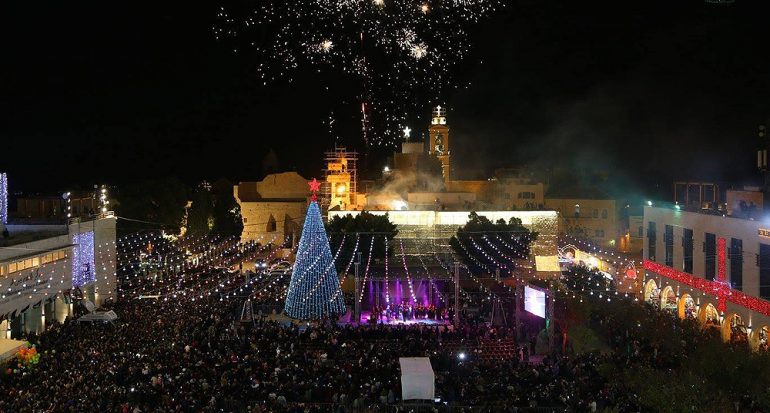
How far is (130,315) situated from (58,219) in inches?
262

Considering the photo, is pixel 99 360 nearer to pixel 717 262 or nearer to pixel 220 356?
pixel 220 356

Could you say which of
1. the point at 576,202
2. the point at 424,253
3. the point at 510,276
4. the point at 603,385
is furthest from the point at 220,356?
the point at 576,202

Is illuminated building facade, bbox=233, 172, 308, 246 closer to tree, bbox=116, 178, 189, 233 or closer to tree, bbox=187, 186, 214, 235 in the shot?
tree, bbox=187, 186, 214, 235

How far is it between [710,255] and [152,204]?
32.5 m

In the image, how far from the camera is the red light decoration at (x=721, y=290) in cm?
1923

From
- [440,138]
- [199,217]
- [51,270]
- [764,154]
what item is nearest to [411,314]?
[51,270]

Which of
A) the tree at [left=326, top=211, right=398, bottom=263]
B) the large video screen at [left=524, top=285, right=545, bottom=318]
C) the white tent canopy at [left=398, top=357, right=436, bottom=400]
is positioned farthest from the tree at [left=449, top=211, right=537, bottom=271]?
the white tent canopy at [left=398, top=357, right=436, bottom=400]

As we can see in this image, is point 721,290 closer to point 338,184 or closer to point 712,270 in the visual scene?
point 712,270

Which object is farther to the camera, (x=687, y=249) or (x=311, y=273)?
(x=687, y=249)

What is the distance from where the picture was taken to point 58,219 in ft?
88.3

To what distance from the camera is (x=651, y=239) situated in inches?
1081

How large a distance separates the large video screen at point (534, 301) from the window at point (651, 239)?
24.4ft

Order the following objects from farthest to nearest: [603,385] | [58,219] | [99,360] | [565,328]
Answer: [58,219], [565,328], [99,360], [603,385]

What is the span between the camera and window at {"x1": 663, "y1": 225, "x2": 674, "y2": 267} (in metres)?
25.5
